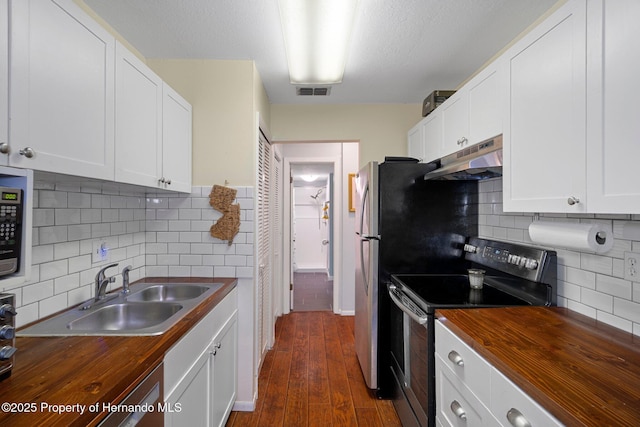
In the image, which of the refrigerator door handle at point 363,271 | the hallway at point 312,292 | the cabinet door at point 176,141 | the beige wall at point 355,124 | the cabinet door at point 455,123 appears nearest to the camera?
the cabinet door at point 176,141

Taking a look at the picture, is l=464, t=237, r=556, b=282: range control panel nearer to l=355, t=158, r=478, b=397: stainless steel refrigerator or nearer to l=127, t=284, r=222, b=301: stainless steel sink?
l=355, t=158, r=478, b=397: stainless steel refrigerator

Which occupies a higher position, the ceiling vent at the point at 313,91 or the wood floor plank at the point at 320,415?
the ceiling vent at the point at 313,91

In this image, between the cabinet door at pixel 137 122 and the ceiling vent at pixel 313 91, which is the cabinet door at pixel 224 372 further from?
the ceiling vent at pixel 313 91

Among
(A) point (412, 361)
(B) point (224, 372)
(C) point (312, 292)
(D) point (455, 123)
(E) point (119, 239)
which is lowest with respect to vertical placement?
(C) point (312, 292)

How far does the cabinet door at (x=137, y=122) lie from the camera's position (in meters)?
1.30

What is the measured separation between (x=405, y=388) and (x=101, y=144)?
2.04 metres

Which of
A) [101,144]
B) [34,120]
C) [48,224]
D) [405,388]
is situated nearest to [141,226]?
[48,224]

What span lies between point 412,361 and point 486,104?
151 centimetres

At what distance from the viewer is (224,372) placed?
1.72 metres

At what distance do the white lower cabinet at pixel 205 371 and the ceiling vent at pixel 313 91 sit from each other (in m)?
1.73

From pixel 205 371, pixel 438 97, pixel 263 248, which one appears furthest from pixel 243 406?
pixel 438 97

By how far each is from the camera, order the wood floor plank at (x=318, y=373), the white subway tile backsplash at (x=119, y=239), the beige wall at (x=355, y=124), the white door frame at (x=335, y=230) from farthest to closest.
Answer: the white door frame at (x=335, y=230)
the beige wall at (x=355, y=124)
the wood floor plank at (x=318, y=373)
the white subway tile backsplash at (x=119, y=239)

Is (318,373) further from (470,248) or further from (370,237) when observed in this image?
(470,248)

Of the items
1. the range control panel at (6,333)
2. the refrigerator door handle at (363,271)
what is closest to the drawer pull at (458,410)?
the refrigerator door handle at (363,271)
